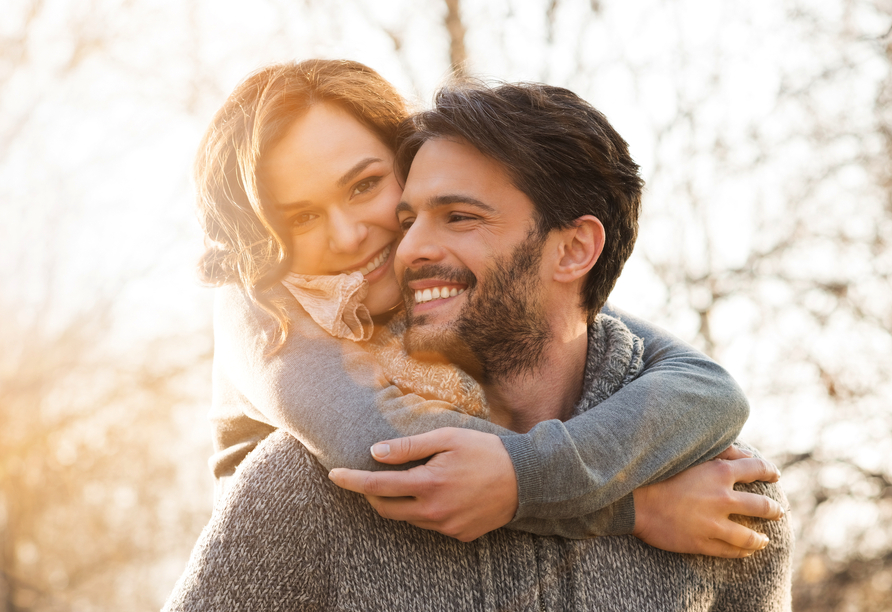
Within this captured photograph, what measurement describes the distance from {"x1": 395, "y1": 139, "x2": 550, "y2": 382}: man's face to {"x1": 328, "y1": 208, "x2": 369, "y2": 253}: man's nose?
126 millimetres

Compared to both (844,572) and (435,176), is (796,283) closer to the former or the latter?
(844,572)

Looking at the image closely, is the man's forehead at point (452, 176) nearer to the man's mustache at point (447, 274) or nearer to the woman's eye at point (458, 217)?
the woman's eye at point (458, 217)

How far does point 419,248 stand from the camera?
2068mm

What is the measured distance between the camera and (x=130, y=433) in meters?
6.48

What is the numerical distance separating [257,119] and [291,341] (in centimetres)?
70

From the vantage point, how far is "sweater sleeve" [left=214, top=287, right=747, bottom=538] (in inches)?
63.4

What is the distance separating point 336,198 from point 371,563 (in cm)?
99

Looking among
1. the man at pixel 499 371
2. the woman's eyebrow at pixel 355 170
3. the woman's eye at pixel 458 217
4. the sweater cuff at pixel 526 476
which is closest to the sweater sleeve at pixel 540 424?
the sweater cuff at pixel 526 476

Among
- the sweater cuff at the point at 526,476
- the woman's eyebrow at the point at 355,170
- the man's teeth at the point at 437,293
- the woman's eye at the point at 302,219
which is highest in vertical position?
the woman's eyebrow at the point at 355,170

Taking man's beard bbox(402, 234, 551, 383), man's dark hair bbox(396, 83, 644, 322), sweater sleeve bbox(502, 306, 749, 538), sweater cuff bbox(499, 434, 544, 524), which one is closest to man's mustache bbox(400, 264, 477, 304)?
man's beard bbox(402, 234, 551, 383)

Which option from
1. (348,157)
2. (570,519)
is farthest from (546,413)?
(348,157)

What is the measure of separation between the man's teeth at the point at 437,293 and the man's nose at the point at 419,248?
80 millimetres

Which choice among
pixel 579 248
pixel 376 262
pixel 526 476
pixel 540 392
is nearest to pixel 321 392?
pixel 526 476

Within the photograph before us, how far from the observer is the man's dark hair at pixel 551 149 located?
2158 millimetres
